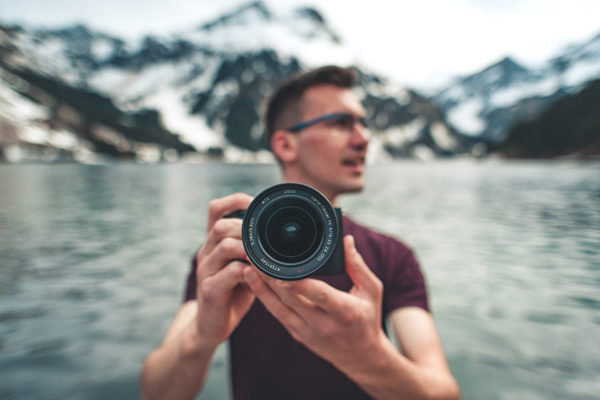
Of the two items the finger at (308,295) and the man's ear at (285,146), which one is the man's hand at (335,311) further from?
the man's ear at (285,146)

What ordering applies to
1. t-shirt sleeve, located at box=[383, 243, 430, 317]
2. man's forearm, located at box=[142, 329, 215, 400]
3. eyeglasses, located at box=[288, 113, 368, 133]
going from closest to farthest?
man's forearm, located at box=[142, 329, 215, 400]
t-shirt sleeve, located at box=[383, 243, 430, 317]
eyeglasses, located at box=[288, 113, 368, 133]

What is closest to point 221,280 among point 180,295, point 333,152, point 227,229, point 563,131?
point 227,229

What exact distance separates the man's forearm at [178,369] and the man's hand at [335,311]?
21.5 inches

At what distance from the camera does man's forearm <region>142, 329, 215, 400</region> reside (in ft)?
6.90

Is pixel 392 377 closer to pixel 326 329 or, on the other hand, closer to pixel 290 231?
pixel 326 329

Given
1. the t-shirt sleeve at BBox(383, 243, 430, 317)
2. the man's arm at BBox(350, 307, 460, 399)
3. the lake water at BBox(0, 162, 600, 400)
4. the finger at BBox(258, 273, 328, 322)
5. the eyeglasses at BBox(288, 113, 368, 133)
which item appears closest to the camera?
the finger at BBox(258, 273, 328, 322)

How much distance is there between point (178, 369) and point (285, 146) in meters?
1.83

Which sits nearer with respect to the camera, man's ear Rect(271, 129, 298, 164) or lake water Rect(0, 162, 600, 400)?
man's ear Rect(271, 129, 298, 164)

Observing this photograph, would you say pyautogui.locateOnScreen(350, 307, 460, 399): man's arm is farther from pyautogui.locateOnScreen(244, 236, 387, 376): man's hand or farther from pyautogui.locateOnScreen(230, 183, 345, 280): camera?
pyautogui.locateOnScreen(230, 183, 345, 280): camera

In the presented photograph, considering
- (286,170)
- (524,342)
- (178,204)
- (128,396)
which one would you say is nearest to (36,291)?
(128,396)

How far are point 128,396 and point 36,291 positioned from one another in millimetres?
5622

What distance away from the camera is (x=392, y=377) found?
1.98 m

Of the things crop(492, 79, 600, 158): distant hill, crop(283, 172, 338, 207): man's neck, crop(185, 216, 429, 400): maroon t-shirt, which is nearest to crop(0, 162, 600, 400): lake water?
crop(185, 216, 429, 400): maroon t-shirt

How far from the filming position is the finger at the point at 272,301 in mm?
1828
